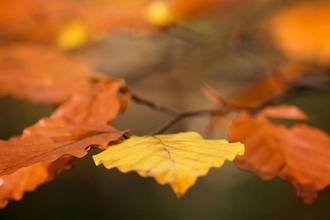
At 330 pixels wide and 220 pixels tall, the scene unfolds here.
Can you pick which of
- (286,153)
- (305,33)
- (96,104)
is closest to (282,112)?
(286,153)

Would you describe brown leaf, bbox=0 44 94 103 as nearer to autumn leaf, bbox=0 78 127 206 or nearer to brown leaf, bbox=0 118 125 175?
autumn leaf, bbox=0 78 127 206

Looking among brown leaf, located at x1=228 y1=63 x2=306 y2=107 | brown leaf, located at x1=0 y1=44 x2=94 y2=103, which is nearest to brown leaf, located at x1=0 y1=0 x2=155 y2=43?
brown leaf, located at x1=0 y1=44 x2=94 y2=103

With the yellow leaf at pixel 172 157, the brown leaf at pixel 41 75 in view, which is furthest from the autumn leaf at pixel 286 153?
the brown leaf at pixel 41 75

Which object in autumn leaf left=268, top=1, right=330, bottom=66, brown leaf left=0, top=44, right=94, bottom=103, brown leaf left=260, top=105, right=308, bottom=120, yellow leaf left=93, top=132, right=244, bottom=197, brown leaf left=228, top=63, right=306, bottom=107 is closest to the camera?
yellow leaf left=93, top=132, right=244, bottom=197

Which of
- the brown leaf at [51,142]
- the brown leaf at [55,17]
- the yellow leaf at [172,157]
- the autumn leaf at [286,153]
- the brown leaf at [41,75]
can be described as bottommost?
the autumn leaf at [286,153]

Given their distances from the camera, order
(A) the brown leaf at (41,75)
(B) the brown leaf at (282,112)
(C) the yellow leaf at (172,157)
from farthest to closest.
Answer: (A) the brown leaf at (41,75) < (B) the brown leaf at (282,112) < (C) the yellow leaf at (172,157)

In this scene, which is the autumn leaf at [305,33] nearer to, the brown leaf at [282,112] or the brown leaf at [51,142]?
the brown leaf at [282,112]
